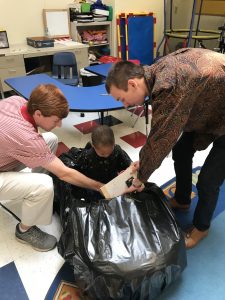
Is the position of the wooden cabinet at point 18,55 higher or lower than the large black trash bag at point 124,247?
higher

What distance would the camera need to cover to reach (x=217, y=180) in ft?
4.33

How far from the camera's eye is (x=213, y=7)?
464 centimetres

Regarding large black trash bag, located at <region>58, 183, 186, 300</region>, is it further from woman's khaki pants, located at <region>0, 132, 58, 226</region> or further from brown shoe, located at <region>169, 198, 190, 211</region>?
brown shoe, located at <region>169, 198, 190, 211</region>

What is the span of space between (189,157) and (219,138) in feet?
1.08

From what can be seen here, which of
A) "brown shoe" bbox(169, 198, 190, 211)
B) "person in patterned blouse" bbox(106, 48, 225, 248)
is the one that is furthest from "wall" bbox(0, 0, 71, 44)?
"brown shoe" bbox(169, 198, 190, 211)

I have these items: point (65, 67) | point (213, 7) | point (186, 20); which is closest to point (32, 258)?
point (65, 67)

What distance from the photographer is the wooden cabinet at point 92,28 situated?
4.06m

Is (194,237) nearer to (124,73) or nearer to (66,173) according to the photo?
(66,173)

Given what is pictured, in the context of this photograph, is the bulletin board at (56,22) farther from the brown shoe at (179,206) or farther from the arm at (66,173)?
the brown shoe at (179,206)

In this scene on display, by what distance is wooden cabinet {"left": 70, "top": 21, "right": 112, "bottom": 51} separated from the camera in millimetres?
4062

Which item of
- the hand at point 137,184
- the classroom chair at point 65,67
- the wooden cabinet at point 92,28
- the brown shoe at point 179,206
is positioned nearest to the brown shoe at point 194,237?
the brown shoe at point 179,206

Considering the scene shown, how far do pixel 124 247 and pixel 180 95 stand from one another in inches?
27.1

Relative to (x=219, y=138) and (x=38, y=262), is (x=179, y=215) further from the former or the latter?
(x=38, y=262)

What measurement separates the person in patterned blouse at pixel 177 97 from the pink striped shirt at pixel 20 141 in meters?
0.44
